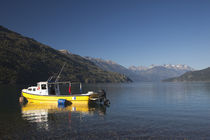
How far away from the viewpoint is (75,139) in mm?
19141

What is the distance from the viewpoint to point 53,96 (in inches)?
1736

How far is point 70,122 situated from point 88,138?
7796 millimetres

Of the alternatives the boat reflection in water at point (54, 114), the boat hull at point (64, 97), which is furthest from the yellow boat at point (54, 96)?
the boat reflection in water at point (54, 114)

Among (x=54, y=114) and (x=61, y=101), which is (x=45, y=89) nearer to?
(x=61, y=101)

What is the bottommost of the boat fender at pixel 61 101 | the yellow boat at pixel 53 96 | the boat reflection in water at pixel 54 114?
the boat reflection in water at pixel 54 114

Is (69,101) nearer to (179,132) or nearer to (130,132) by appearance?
(130,132)

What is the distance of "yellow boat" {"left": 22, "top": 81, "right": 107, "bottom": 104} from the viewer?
4344 cm

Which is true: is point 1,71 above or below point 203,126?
above

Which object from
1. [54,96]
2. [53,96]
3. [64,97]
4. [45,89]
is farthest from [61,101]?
[45,89]

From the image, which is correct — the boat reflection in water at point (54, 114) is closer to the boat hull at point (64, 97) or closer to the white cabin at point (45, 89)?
the boat hull at point (64, 97)

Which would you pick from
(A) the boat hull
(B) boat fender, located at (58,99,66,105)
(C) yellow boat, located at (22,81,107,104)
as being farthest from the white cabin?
(B) boat fender, located at (58,99,66,105)

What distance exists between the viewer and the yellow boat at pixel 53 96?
43.4m

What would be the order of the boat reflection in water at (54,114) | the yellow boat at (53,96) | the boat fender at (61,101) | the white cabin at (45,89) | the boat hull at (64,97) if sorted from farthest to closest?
the white cabin at (45,89), the yellow boat at (53,96), the boat hull at (64,97), the boat fender at (61,101), the boat reflection in water at (54,114)

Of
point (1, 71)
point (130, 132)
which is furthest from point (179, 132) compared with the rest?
point (1, 71)
